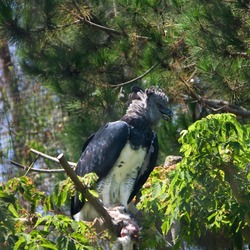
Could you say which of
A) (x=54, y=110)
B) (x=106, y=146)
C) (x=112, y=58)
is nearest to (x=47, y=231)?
(x=106, y=146)

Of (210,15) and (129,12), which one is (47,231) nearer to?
(210,15)

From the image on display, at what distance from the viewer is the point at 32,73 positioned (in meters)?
7.08

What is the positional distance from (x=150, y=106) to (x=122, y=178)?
451mm

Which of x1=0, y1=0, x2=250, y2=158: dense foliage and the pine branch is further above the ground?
x1=0, y1=0, x2=250, y2=158: dense foliage

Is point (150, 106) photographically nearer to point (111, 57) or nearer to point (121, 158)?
point (121, 158)

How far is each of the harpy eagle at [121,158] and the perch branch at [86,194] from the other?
74cm

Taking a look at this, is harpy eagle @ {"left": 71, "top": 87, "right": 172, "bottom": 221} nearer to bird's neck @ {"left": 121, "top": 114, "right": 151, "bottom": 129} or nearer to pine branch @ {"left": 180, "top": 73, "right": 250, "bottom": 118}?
bird's neck @ {"left": 121, "top": 114, "right": 151, "bottom": 129}

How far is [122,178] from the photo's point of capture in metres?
5.40

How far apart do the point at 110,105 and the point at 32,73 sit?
724 millimetres

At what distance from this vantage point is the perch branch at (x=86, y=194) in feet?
13.2

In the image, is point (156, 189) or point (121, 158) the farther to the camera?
point (121, 158)

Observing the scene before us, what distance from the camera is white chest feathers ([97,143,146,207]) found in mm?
5332

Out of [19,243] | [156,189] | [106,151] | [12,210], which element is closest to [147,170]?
[106,151]

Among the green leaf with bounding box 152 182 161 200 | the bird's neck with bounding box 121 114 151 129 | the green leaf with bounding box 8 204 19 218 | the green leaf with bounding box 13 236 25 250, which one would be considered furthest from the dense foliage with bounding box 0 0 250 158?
the green leaf with bounding box 13 236 25 250
